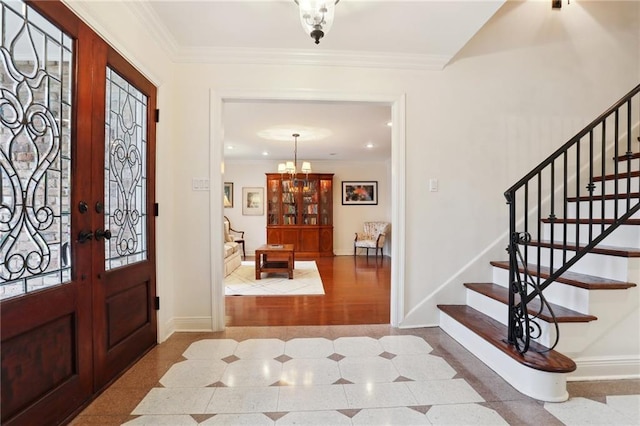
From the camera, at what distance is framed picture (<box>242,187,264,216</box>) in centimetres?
783

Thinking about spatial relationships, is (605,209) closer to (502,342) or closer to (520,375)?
(502,342)

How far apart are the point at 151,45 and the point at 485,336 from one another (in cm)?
325

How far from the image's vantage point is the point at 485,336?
2107 mm

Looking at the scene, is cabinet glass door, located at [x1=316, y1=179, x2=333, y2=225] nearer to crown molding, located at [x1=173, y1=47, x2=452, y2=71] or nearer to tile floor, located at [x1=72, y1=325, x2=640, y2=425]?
crown molding, located at [x1=173, y1=47, x2=452, y2=71]

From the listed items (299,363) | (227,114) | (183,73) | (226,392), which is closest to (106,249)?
(226,392)

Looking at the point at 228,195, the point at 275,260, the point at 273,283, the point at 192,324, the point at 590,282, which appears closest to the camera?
the point at 590,282

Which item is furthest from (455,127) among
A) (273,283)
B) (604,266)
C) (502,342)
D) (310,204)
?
(310,204)

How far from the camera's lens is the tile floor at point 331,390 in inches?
60.7

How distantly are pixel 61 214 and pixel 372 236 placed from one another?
659 cm

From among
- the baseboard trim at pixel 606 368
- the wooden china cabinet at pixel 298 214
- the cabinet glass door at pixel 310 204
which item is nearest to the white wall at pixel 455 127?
the baseboard trim at pixel 606 368

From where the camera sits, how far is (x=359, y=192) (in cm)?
797

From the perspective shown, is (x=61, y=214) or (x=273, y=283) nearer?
(x=61, y=214)

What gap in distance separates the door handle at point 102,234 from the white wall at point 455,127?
2.90 ft

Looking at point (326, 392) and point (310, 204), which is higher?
point (310, 204)
